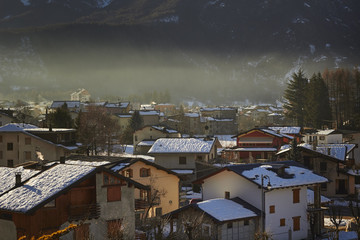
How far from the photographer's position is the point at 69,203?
27000 millimetres

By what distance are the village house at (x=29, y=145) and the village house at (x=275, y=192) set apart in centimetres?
2678

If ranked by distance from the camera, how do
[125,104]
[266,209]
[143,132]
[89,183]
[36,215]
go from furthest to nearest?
[125,104] → [143,132] → [266,209] → [89,183] → [36,215]

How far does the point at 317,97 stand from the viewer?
100188 mm

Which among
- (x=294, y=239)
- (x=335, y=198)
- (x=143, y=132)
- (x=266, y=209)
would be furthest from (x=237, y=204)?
(x=143, y=132)

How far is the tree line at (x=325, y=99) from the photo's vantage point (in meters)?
Answer: 100

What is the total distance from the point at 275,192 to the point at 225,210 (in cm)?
452

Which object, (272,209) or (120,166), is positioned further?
(120,166)

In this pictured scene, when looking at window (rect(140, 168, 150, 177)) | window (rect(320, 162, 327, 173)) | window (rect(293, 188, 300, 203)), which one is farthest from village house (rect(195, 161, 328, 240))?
window (rect(320, 162, 327, 173))

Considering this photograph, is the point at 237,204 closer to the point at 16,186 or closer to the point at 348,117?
the point at 16,186

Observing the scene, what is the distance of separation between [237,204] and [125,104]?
125 metres

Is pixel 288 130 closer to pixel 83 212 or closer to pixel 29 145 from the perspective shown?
pixel 29 145

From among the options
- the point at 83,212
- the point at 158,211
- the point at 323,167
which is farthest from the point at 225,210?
the point at 323,167

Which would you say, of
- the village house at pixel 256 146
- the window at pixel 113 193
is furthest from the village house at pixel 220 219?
the village house at pixel 256 146

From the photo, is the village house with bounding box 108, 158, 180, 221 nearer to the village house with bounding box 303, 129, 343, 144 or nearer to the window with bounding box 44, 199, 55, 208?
the window with bounding box 44, 199, 55, 208
